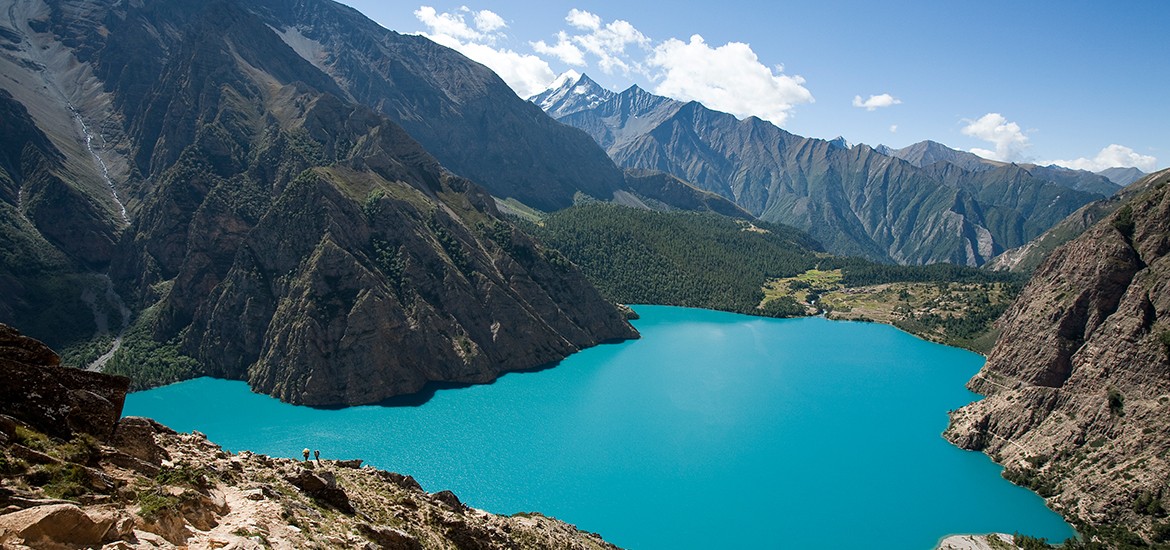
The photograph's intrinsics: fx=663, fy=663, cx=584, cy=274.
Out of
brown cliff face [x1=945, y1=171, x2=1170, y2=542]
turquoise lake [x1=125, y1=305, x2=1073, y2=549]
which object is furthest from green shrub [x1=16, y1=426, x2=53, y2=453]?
brown cliff face [x1=945, y1=171, x2=1170, y2=542]

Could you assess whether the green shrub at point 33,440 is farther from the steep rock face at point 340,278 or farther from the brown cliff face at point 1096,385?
the steep rock face at point 340,278

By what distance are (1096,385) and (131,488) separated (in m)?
103

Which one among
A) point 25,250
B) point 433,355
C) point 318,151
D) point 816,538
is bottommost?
point 816,538

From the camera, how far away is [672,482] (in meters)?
81.3

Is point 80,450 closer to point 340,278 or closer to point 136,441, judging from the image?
point 136,441

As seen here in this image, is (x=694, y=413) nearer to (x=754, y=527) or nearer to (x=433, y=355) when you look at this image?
(x=754, y=527)

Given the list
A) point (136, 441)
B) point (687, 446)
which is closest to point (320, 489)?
point (136, 441)

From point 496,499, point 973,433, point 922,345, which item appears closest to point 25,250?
point 496,499

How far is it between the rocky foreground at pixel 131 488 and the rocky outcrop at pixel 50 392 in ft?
0.12

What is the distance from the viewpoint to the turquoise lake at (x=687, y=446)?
73.5 meters

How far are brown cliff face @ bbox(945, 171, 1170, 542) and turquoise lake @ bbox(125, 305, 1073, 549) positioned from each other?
4.55 metres

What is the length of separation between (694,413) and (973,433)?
40.2 meters

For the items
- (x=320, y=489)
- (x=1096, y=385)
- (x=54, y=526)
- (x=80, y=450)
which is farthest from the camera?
(x=1096, y=385)

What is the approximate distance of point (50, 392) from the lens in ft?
78.9
